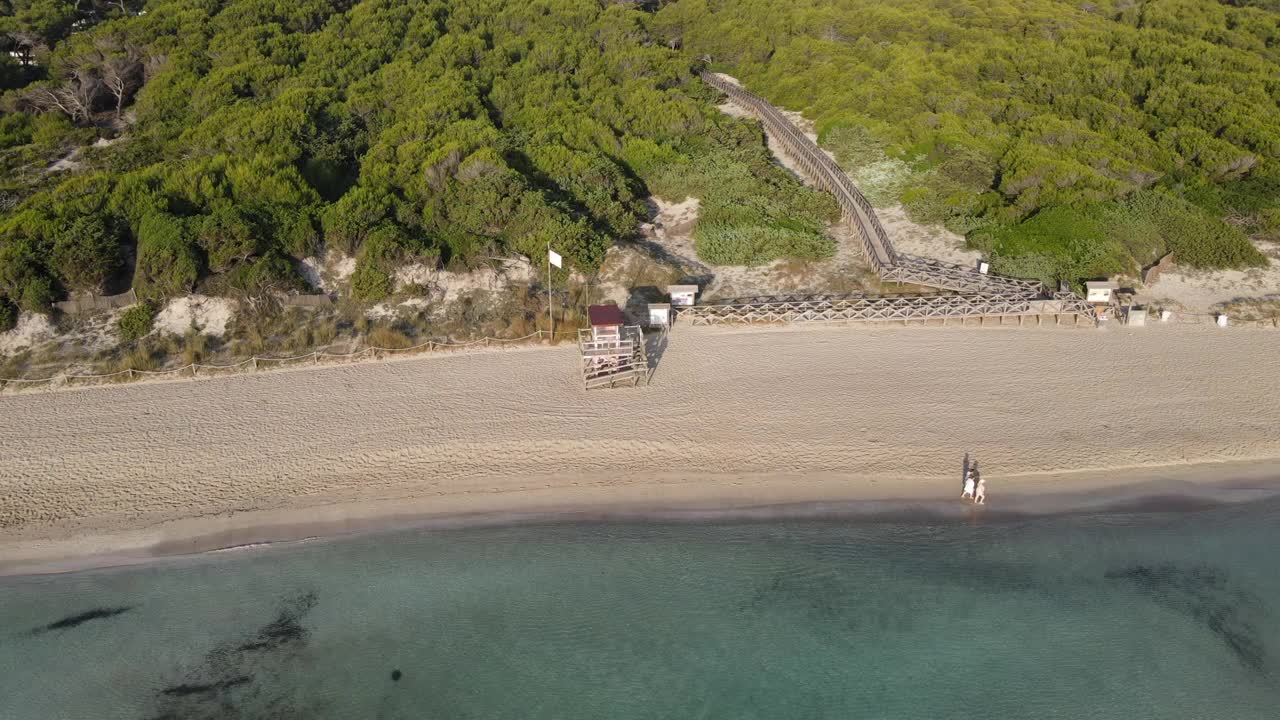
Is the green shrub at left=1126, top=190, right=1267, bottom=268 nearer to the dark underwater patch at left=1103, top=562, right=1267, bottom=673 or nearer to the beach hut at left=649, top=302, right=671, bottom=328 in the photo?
the dark underwater patch at left=1103, top=562, right=1267, bottom=673

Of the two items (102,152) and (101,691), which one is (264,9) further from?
(101,691)

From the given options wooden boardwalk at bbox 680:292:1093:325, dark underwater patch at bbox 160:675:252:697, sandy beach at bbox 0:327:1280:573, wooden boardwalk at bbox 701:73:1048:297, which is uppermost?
wooden boardwalk at bbox 701:73:1048:297

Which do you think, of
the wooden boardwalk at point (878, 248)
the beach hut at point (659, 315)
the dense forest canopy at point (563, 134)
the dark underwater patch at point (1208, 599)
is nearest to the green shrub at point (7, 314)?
the dense forest canopy at point (563, 134)

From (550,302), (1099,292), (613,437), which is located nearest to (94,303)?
(550,302)

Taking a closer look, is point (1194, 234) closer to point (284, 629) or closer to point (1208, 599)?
point (1208, 599)

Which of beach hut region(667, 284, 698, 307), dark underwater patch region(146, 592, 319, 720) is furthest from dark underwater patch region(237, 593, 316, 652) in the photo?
beach hut region(667, 284, 698, 307)

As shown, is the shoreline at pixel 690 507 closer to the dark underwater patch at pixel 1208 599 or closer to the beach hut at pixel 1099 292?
the dark underwater patch at pixel 1208 599
